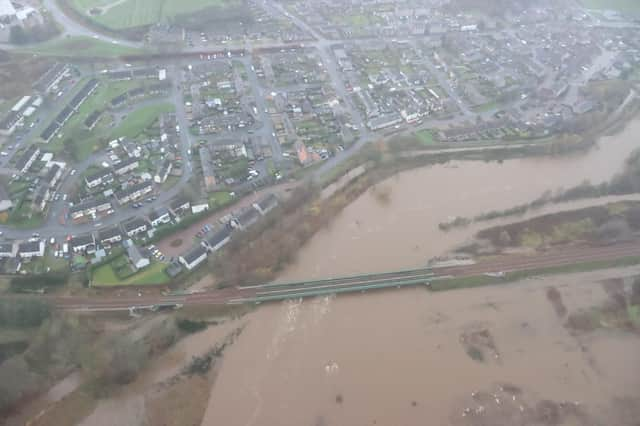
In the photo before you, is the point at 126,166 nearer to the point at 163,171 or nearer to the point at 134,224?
the point at 163,171

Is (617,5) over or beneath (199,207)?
over

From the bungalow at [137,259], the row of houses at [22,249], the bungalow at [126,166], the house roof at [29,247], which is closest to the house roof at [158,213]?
the bungalow at [137,259]

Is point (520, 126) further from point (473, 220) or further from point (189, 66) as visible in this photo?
point (189, 66)

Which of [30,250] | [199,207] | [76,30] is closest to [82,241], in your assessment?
[30,250]

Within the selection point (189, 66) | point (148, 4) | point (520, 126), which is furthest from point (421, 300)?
point (148, 4)

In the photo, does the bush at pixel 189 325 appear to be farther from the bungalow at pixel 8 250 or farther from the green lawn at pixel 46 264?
the bungalow at pixel 8 250

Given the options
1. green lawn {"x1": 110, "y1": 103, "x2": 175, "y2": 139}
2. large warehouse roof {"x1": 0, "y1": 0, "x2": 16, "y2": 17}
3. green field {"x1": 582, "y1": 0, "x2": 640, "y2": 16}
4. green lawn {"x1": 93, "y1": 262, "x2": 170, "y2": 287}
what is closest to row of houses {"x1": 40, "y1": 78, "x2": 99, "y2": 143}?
green lawn {"x1": 110, "y1": 103, "x2": 175, "y2": 139}
